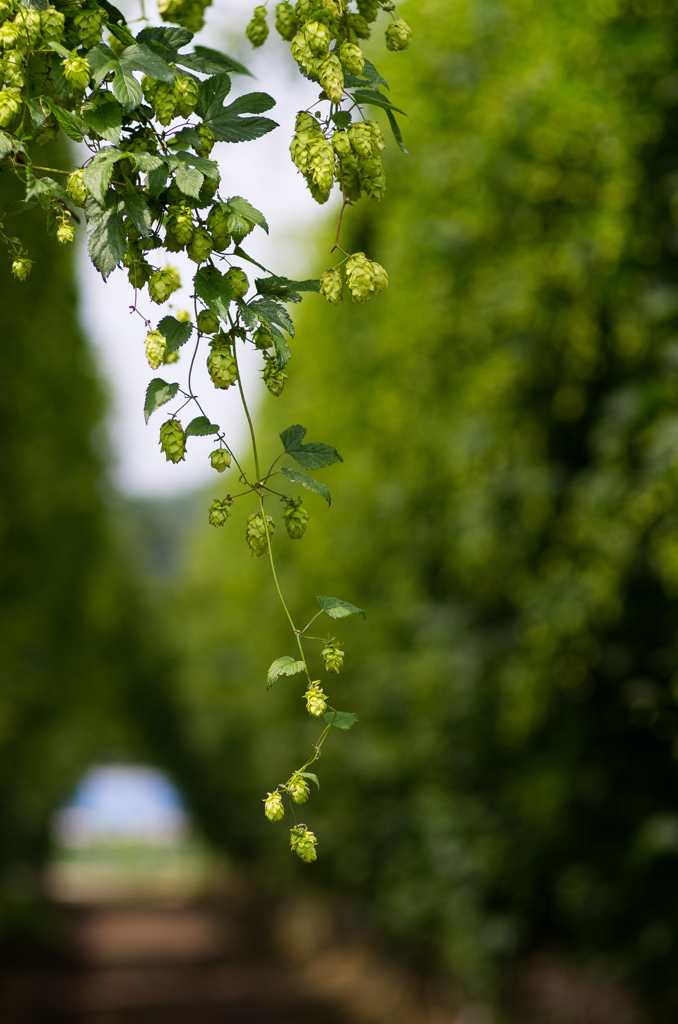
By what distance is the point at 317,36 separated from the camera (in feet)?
4.26

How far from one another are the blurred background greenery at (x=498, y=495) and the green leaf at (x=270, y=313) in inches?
94.0

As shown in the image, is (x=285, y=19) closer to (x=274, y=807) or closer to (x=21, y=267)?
(x=21, y=267)

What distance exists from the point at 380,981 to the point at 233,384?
10.2 m

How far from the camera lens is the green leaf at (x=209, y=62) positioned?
1426mm

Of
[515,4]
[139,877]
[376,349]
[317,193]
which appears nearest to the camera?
[317,193]

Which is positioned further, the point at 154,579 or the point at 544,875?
the point at 154,579

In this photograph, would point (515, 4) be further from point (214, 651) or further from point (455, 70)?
point (214, 651)

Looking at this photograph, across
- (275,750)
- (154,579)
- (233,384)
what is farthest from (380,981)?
(154,579)

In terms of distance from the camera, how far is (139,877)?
117 ft

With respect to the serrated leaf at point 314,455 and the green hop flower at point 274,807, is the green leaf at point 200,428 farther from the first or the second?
the green hop flower at point 274,807

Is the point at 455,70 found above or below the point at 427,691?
above

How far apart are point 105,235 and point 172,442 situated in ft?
0.93

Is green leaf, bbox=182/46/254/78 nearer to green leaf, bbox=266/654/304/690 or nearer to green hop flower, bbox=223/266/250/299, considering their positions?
green hop flower, bbox=223/266/250/299

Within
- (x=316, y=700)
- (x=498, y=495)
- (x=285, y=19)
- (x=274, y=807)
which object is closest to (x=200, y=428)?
(x=316, y=700)
